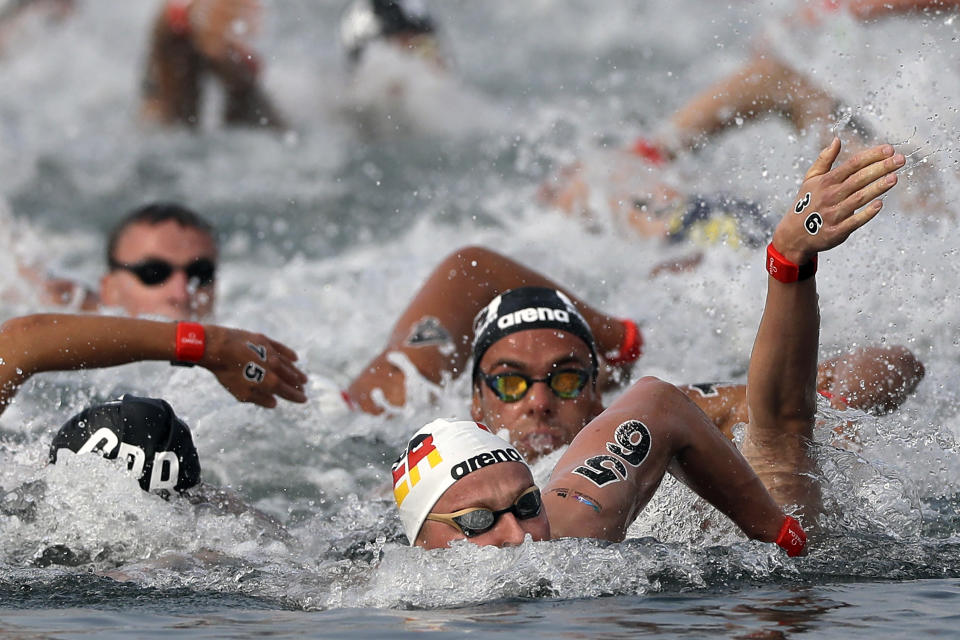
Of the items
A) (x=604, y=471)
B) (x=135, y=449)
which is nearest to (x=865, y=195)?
(x=604, y=471)

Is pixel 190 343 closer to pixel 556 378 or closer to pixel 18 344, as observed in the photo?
pixel 18 344

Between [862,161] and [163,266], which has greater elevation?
[163,266]

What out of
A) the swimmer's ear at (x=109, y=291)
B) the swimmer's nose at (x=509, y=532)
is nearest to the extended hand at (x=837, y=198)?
the swimmer's nose at (x=509, y=532)

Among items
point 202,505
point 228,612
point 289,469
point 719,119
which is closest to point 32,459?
point 202,505

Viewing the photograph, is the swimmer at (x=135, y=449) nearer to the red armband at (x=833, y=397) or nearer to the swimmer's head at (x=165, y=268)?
the red armband at (x=833, y=397)

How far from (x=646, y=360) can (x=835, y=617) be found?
3332mm

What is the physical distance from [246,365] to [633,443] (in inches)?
60.9

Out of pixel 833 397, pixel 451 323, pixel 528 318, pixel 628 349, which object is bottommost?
pixel 833 397

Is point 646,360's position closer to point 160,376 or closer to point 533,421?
point 533,421

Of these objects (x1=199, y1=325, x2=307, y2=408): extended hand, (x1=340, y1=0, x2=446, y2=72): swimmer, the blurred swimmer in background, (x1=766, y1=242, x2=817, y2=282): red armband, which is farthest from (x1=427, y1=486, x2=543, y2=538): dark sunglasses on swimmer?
(x1=340, y1=0, x2=446, y2=72): swimmer

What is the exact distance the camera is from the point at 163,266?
7148mm

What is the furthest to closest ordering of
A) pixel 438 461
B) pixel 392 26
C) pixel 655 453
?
1. pixel 392 26
2. pixel 655 453
3. pixel 438 461

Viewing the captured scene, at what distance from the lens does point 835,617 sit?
348 cm

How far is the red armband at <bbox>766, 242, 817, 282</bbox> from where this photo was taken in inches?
151
